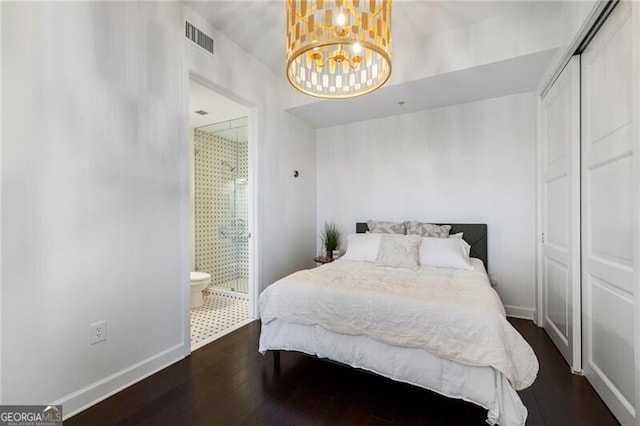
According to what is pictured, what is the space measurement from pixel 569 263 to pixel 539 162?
1223 millimetres

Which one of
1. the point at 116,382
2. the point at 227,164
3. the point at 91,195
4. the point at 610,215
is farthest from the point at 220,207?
the point at 610,215

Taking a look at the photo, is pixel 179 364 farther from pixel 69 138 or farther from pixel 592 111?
pixel 592 111

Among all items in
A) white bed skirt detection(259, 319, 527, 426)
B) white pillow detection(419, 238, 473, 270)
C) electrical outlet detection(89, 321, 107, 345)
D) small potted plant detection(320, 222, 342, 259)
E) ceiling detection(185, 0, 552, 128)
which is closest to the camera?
white bed skirt detection(259, 319, 527, 426)

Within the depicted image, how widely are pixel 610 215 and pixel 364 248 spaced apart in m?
1.91

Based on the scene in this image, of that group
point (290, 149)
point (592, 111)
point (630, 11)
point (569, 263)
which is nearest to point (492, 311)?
point (569, 263)

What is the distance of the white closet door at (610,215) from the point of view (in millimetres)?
1526

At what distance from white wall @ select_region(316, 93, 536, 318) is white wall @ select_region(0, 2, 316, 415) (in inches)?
88.9

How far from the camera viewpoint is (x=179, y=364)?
2.24 meters

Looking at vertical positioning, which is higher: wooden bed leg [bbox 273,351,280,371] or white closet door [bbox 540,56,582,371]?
white closet door [bbox 540,56,582,371]

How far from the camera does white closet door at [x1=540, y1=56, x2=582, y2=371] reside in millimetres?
2105

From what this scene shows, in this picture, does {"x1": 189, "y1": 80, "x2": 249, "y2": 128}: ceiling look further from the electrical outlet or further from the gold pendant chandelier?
the electrical outlet

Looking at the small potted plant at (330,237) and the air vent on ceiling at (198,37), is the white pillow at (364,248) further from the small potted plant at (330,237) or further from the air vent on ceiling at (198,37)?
the air vent on ceiling at (198,37)

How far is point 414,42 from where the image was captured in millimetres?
2852

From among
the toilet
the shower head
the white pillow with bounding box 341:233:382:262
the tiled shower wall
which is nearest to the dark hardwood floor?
the white pillow with bounding box 341:233:382:262
